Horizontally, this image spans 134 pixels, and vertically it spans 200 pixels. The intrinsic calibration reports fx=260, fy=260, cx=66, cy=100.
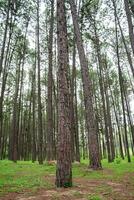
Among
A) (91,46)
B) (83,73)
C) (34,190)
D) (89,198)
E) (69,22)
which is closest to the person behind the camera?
(89,198)

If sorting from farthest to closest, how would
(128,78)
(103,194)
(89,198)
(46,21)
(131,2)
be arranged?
(128,78), (46,21), (131,2), (103,194), (89,198)

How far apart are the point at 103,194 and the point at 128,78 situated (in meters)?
27.6

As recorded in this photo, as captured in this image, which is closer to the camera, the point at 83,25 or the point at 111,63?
the point at 83,25

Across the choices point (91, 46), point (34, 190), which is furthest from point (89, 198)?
point (91, 46)

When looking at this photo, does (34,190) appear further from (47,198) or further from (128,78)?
(128,78)

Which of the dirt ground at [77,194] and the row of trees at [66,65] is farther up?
the row of trees at [66,65]

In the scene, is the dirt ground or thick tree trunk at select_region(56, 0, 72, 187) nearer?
the dirt ground

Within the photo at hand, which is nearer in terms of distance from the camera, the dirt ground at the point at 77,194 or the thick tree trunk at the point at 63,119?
the dirt ground at the point at 77,194

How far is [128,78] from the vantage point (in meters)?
32.7

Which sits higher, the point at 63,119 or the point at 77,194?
the point at 63,119

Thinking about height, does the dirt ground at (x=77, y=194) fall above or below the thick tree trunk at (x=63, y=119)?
below

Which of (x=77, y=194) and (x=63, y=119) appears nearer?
(x=77, y=194)

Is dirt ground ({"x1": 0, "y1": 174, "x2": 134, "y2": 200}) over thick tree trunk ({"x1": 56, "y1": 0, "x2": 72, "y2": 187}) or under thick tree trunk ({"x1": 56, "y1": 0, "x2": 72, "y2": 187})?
under

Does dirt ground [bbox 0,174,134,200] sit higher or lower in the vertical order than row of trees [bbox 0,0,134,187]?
lower
